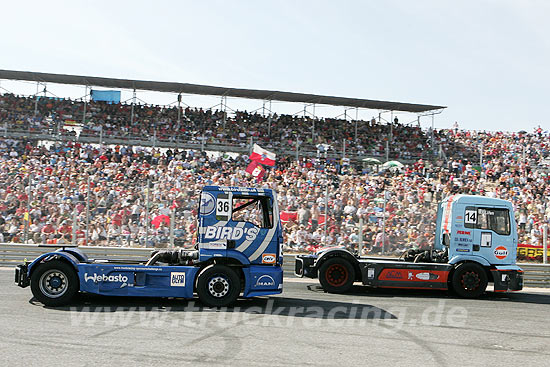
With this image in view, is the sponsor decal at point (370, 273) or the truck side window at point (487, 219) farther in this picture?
the truck side window at point (487, 219)

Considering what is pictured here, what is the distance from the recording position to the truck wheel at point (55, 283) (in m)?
9.56

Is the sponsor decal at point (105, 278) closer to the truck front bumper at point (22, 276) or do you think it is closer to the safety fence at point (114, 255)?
the truck front bumper at point (22, 276)

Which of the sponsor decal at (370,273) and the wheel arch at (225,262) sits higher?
the wheel arch at (225,262)

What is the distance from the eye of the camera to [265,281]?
10.2m

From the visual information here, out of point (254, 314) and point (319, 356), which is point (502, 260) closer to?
point (254, 314)

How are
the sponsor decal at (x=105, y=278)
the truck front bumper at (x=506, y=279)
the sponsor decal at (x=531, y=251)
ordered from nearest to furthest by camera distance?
the sponsor decal at (x=105, y=278) → the truck front bumper at (x=506, y=279) → the sponsor decal at (x=531, y=251)

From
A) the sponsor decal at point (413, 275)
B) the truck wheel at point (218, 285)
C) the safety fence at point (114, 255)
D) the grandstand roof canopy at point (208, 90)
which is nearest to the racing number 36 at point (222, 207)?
the truck wheel at point (218, 285)

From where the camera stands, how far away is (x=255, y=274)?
1016 cm

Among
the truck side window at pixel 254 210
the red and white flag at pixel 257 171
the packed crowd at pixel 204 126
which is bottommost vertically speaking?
the truck side window at pixel 254 210

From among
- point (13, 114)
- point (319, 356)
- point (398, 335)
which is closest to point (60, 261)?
point (319, 356)

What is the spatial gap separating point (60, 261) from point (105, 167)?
42.7ft

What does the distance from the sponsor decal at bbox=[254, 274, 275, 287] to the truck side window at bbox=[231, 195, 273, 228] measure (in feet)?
3.09

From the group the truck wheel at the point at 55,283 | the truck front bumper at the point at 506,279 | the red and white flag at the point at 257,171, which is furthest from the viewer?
the red and white flag at the point at 257,171

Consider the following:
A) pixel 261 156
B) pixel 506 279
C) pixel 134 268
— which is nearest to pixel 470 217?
pixel 506 279
